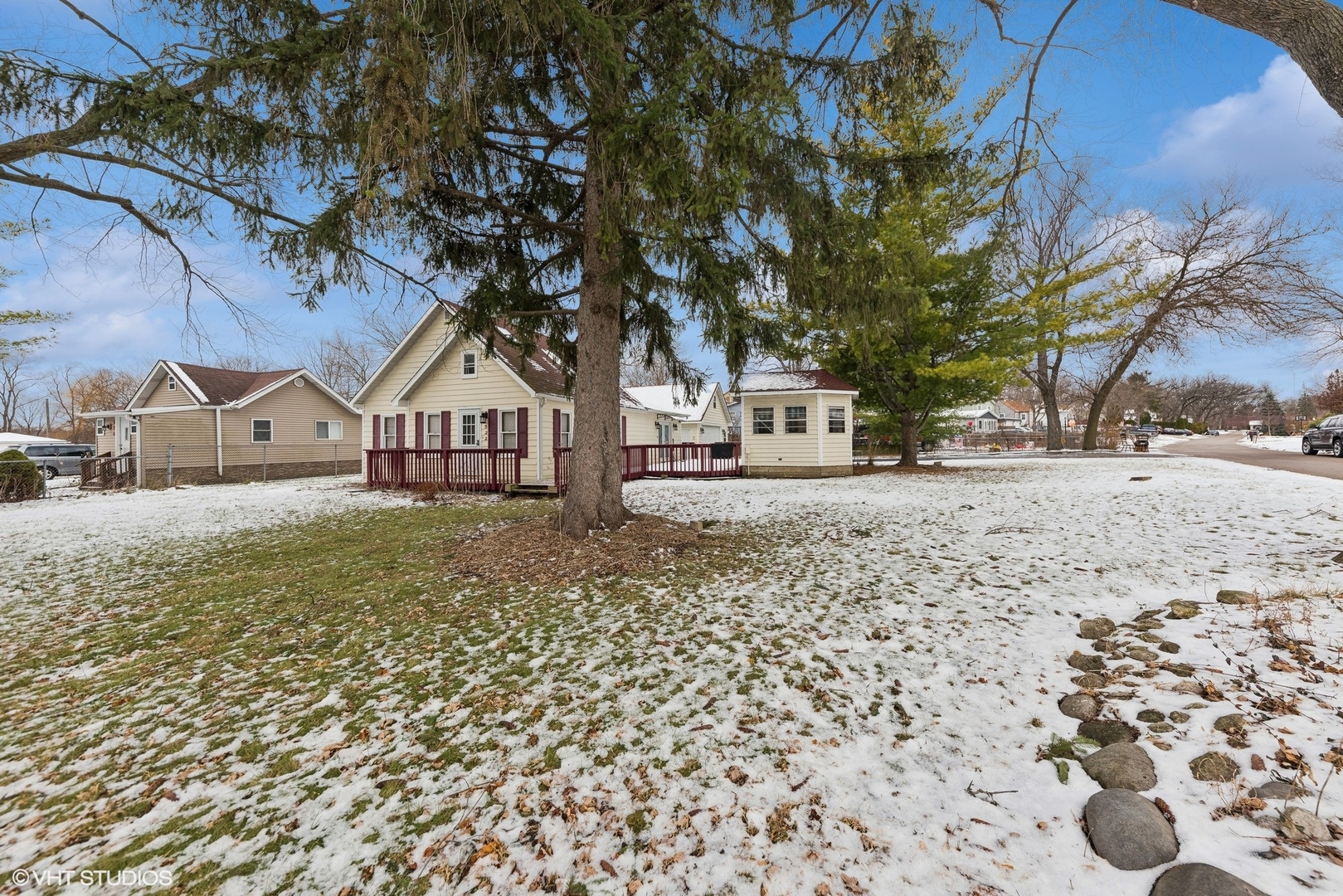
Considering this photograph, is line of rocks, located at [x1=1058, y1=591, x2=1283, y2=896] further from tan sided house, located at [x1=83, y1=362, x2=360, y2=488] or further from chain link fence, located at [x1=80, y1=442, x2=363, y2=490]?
tan sided house, located at [x1=83, y1=362, x2=360, y2=488]

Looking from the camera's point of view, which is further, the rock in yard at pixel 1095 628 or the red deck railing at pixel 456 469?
the red deck railing at pixel 456 469

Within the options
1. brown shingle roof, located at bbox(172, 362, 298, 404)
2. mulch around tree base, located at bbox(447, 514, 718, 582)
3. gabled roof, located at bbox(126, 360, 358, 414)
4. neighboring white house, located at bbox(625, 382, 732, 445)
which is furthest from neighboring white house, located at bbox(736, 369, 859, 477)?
brown shingle roof, located at bbox(172, 362, 298, 404)

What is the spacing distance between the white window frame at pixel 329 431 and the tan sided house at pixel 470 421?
7.78m

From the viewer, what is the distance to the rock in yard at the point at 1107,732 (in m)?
2.49

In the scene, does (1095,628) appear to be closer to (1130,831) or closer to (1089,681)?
(1089,681)

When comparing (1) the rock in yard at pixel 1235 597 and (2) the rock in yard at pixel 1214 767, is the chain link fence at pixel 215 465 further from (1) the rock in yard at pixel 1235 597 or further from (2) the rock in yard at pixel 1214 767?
(1) the rock in yard at pixel 1235 597

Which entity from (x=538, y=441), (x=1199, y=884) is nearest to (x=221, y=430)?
(x=538, y=441)

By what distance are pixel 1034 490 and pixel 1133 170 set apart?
7975mm

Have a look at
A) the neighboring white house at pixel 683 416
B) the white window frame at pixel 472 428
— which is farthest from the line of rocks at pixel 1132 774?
the neighboring white house at pixel 683 416

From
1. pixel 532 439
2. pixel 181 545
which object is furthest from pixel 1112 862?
pixel 532 439

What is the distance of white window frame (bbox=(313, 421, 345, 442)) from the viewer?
23297 millimetres

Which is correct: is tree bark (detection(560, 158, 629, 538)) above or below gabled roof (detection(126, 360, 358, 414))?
below

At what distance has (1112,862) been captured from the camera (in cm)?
184

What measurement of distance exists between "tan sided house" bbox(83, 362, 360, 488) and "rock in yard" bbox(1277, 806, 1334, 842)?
24.4 m
